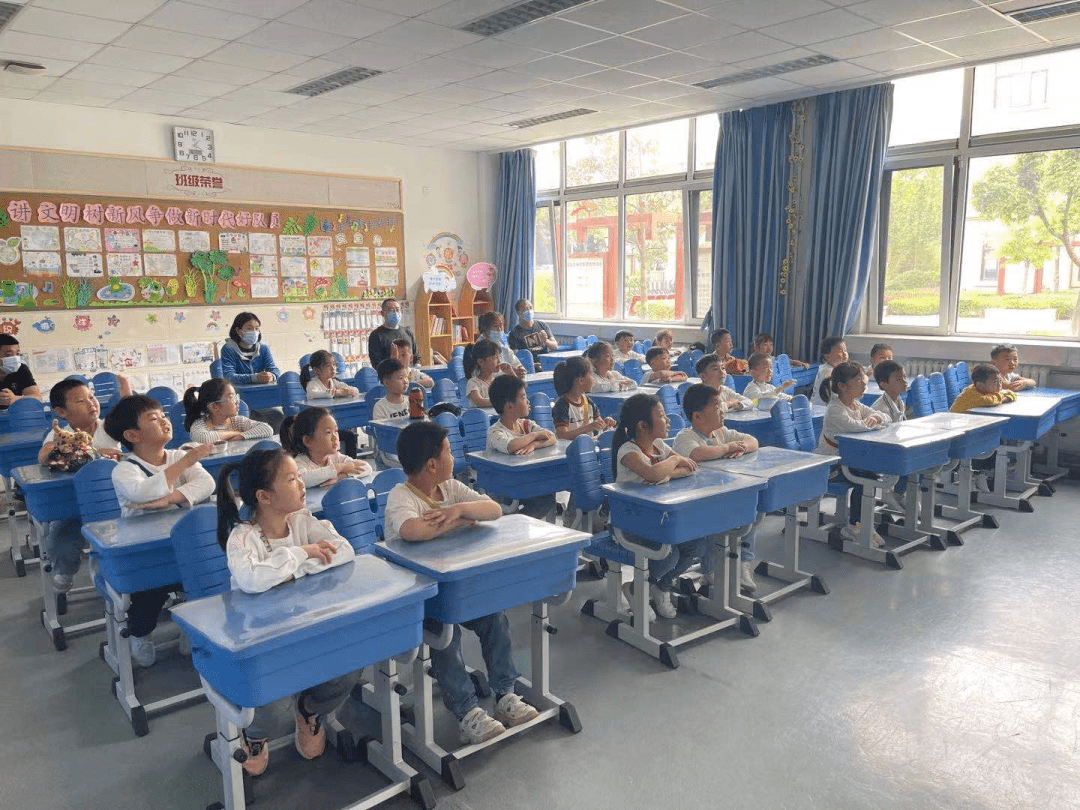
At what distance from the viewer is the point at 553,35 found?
5.68 m

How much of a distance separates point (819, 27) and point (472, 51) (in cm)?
248

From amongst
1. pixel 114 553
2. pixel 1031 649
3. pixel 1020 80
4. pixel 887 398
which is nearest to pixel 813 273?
pixel 1020 80

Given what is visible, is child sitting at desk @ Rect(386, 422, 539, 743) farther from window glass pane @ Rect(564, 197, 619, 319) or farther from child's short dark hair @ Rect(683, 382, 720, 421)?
window glass pane @ Rect(564, 197, 619, 319)

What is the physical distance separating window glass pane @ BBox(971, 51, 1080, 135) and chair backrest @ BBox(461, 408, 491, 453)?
210 inches

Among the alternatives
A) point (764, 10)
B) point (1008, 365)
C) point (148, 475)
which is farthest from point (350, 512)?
point (1008, 365)

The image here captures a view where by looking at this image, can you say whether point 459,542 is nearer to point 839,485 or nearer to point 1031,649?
point 1031,649

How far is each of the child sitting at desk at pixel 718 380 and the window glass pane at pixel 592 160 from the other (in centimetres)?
555

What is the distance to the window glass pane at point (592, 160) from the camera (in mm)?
10445

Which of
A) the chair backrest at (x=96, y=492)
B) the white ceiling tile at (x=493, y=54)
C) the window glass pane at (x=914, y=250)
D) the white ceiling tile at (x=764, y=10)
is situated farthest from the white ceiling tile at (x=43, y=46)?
the window glass pane at (x=914, y=250)

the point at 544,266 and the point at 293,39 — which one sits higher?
the point at 293,39

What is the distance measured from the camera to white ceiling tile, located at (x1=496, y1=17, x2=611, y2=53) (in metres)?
5.46

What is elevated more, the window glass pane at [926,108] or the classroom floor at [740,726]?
the window glass pane at [926,108]

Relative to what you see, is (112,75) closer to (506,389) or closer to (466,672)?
(506,389)

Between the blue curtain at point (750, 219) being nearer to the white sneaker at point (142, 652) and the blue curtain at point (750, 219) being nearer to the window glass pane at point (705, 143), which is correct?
the window glass pane at point (705, 143)
